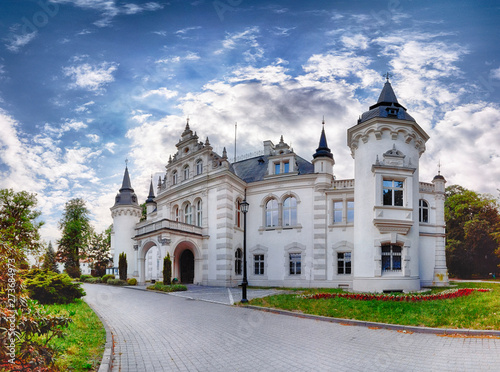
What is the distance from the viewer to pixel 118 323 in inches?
467

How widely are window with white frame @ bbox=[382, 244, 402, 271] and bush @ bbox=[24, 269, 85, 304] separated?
648 inches

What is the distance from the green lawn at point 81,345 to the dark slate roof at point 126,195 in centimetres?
3860

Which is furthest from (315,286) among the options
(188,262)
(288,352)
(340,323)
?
(288,352)

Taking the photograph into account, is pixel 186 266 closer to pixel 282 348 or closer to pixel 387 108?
pixel 387 108

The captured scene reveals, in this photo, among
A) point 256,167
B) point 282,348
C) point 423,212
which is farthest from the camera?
point 256,167

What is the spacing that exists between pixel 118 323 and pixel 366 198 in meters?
15.6

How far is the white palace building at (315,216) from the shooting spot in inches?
845

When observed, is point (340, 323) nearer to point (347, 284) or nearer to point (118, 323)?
point (118, 323)

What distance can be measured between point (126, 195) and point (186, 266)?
20.2 m

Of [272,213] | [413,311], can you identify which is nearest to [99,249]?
[272,213]

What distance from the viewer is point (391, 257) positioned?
21.5 meters

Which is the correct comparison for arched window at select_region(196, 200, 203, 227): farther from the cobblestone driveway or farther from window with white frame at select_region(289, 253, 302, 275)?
the cobblestone driveway

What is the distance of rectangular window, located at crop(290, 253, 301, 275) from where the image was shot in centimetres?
2920

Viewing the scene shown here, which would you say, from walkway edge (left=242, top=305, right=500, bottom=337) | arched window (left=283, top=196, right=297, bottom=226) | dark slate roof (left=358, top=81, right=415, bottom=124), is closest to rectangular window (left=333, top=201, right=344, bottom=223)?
arched window (left=283, top=196, right=297, bottom=226)
